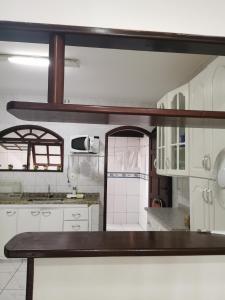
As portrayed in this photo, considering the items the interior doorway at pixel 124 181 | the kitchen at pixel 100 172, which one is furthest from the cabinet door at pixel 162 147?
the interior doorway at pixel 124 181

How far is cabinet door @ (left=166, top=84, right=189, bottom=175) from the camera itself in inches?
82.3

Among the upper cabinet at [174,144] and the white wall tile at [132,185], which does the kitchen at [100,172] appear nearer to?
the upper cabinet at [174,144]

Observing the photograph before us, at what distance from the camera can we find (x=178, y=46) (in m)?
0.98

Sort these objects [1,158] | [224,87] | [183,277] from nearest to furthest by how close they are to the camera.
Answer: [183,277] < [224,87] < [1,158]

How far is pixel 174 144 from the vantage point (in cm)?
236

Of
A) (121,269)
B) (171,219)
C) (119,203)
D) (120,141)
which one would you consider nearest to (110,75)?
(171,219)

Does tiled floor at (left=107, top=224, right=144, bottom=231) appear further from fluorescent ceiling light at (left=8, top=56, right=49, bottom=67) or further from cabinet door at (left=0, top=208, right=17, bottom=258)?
fluorescent ceiling light at (left=8, top=56, right=49, bottom=67)

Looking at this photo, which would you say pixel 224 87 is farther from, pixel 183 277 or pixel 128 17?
pixel 183 277

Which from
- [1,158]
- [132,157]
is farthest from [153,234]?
[132,157]

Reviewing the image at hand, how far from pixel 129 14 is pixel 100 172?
119 inches

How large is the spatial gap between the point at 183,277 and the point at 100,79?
2.54 meters

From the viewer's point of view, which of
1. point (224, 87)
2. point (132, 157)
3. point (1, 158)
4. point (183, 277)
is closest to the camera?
point (183, 277)

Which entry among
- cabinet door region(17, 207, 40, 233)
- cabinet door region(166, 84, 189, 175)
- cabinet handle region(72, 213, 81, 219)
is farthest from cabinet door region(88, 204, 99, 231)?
cabinet door region(166, 84, 189, 175)

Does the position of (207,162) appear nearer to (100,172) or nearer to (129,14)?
(129,14)
